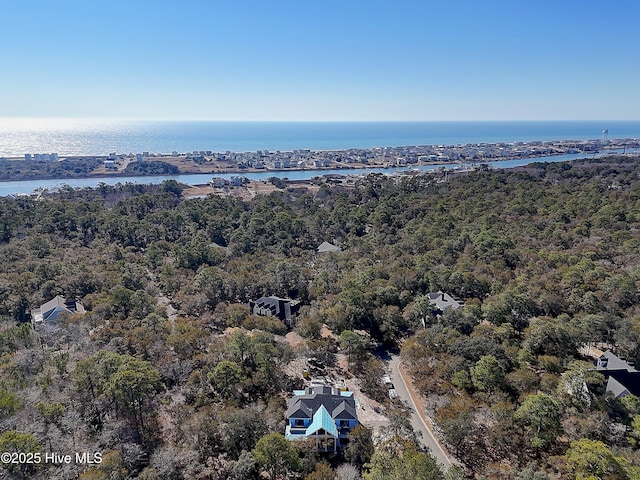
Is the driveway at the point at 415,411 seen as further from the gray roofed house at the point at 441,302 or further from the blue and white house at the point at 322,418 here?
the gray roofed house at the point at 441,302

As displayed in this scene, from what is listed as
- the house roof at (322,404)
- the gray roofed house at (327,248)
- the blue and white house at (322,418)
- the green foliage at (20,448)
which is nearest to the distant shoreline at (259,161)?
the gray roofed house at (327,248)

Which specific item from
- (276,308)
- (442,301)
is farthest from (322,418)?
(442,301)

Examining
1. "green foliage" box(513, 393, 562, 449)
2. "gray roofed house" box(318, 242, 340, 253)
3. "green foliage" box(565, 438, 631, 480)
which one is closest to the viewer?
"green foliage" box(565, 438, 631, 480)

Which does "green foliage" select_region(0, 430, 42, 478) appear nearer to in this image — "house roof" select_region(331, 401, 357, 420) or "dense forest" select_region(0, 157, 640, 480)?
"dense forest" select_region(0, 157, 640, 480)

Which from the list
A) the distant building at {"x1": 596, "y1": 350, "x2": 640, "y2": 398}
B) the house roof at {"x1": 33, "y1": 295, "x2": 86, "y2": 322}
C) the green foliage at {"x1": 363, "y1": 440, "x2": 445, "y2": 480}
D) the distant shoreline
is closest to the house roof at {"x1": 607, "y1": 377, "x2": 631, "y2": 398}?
the distant building at {"x1": 596, "y1": 350, "x2": 640, "y2": 398}

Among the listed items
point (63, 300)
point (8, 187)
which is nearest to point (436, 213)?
point (63, 300)
